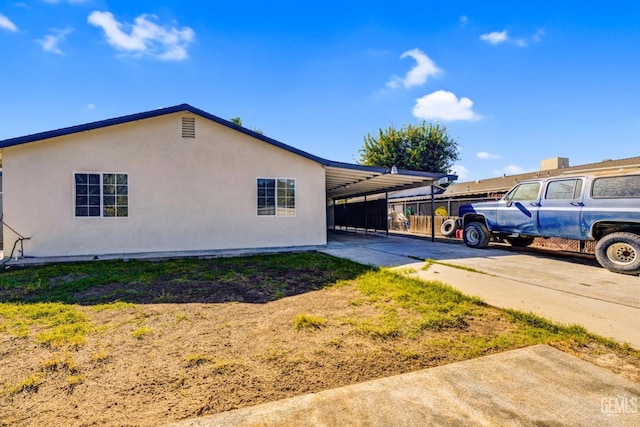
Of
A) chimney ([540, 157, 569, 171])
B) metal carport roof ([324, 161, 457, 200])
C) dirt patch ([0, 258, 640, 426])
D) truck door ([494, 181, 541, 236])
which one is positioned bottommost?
dirt patch ([0, 258, 640, 426])

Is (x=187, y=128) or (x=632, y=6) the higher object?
(x=632, y=6)

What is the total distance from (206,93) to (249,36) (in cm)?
415

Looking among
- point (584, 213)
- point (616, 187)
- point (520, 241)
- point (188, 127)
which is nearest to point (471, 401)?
point (584, 213)

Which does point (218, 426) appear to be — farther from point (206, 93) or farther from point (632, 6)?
point (206, 93)

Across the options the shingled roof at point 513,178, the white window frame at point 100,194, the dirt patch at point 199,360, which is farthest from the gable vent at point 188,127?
the shingled roof at point 513,178

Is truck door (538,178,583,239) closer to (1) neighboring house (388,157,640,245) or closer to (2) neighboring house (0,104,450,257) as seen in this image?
(2) neighboring house (0,104,450,257)

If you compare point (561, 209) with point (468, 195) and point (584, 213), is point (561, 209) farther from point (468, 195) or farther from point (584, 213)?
point (468, 195)

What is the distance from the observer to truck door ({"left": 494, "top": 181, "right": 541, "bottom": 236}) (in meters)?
8.23

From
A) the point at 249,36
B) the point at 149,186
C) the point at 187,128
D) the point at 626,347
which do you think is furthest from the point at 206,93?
the point at 626,347

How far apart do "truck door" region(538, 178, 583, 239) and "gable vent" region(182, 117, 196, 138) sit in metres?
10.2

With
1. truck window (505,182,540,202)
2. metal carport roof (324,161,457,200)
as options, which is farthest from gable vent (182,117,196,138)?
truck window (505,182,540,202)

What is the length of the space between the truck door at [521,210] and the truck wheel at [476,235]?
2.14 ft

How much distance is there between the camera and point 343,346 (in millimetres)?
3221

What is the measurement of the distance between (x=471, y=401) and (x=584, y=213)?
709 centimetres
